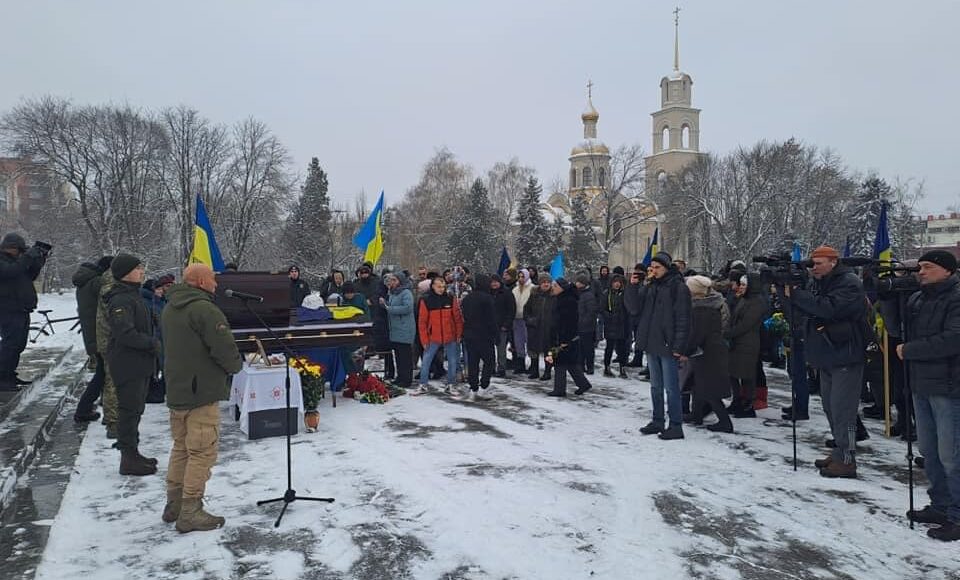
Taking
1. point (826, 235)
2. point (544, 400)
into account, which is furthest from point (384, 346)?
point (826, 235)

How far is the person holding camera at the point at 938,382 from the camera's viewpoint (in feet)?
14.8

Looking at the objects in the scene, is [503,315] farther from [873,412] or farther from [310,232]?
[310,232]

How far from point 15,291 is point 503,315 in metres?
7.37

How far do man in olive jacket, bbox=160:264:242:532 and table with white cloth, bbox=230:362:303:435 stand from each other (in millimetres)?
2431

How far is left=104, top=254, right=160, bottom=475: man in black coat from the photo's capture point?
542 centimetres

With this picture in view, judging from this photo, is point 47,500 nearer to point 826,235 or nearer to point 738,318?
point 738,318

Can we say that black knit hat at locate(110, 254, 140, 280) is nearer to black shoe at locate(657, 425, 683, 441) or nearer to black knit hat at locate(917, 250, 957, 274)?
black shoe at locate(657, 425, 683, 441)

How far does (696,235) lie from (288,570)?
49.8 metres

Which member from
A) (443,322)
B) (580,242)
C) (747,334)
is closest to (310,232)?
(580,242)

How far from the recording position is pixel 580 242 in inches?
1788

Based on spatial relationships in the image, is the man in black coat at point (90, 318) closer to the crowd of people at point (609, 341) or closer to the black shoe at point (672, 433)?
the crowd of people at point (609, 341)

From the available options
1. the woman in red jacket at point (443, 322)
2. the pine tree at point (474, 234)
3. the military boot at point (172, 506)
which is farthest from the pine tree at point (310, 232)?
the military boot at point (172, 506)

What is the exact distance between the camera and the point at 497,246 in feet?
170

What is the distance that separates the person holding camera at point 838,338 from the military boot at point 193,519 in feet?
17.3
